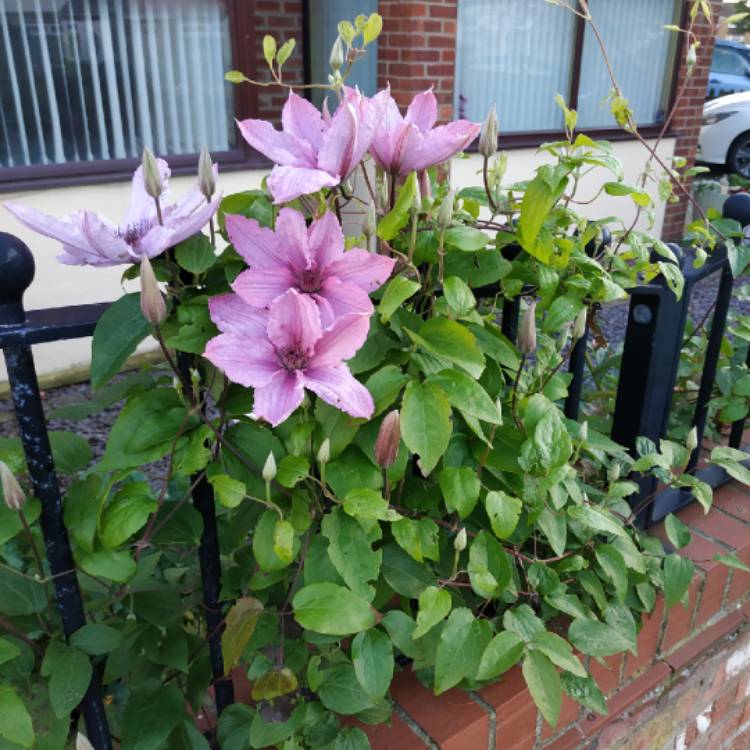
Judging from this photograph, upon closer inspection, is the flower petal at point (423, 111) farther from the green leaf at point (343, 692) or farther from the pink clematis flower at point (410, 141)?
the green leaf at point (343, 692)

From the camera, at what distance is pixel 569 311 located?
1.20 meters

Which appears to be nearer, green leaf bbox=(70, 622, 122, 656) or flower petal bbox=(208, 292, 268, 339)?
flower petal bbox=(208, 292, 268, 339)

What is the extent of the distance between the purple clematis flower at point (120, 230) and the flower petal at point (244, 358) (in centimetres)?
13

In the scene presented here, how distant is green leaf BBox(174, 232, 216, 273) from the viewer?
0.91 m

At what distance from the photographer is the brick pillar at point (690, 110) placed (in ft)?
21.7

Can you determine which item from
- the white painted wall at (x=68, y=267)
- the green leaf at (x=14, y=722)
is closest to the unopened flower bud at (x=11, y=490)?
the green leaf at (x=14, y=722)

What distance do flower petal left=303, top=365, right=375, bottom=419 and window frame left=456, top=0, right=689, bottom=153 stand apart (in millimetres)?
5322

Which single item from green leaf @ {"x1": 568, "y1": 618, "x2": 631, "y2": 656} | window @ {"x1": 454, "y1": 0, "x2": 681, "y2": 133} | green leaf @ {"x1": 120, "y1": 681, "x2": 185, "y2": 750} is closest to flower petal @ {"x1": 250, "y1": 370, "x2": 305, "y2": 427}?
green leaf @ {"x1": 120, "y1": 681, "x2": 185, "y2": 750}

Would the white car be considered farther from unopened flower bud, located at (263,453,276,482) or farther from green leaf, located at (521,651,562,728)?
unopened flower bud, located at (263,453,276,482)

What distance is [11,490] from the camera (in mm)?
890

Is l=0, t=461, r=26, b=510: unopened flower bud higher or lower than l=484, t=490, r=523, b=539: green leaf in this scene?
higher

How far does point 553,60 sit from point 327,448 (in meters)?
6.34

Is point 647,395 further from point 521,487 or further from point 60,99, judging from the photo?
point 60,99

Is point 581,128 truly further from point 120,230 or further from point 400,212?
point 120,230
